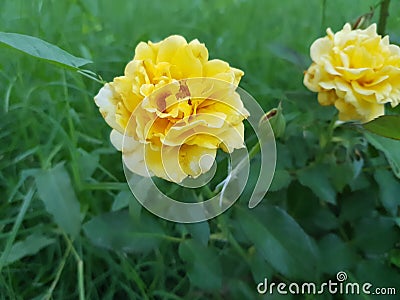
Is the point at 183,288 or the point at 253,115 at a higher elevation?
the point at 253,115

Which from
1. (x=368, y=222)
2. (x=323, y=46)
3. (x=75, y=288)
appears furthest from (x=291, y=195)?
(x=75, y=288)

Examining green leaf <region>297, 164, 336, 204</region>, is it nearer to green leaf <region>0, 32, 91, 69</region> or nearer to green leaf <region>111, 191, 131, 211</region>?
green leaf <region>111, 191, 131, 211</region>

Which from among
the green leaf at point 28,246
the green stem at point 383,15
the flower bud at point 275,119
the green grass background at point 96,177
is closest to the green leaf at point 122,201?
the green grass background at point 96,177

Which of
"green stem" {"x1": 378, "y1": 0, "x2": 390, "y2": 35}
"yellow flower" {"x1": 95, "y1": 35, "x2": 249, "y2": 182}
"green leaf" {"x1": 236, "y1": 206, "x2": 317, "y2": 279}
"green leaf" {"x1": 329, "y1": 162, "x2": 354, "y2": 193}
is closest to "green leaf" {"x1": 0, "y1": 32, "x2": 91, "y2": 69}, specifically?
"yellow flower" {"x1": 95, "y1": 35, "x2": 249, "y2": 182}

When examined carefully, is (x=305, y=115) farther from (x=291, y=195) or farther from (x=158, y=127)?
(x=158, y=127)

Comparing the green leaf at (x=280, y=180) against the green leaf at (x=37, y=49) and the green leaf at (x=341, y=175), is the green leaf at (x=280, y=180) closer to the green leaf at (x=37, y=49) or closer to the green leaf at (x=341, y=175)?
the green leaf at (x=341, y=175)
